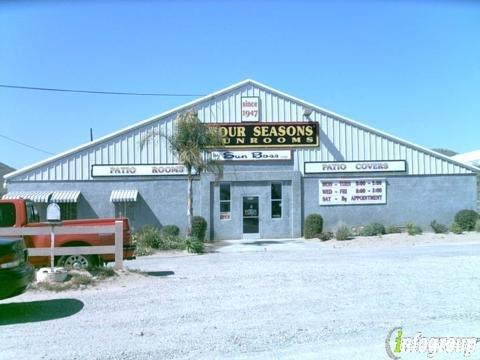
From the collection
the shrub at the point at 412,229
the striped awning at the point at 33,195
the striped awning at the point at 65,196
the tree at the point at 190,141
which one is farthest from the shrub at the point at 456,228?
the striped awning at the point at 33,195

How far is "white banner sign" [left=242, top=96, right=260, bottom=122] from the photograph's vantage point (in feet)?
86.0

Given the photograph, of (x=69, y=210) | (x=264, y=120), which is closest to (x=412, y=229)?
(x=264, y=120)

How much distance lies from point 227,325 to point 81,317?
A: 2.32 m

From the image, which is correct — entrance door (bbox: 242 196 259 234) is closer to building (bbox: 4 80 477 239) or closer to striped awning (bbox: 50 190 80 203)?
building (bbox: 4 80 477 239)

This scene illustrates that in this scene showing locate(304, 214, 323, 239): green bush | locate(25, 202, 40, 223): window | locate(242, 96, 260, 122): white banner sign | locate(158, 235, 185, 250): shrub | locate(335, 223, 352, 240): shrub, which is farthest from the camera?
locate(242, 96, 260, 122): white banner sign

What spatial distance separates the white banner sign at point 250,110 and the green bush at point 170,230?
19.4 ft

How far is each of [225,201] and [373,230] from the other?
6.74 meters

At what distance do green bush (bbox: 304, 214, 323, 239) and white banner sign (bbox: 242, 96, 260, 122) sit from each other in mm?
5231

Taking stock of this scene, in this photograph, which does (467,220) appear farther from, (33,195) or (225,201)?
(33,195)

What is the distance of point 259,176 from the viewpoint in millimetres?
25875

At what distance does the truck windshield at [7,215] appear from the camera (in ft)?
42.3

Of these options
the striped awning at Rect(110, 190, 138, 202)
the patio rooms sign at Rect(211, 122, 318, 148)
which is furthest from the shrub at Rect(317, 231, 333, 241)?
the striped awning at Rect(110, 190, 138, 202)

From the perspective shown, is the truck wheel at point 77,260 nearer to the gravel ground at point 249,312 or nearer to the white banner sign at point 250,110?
the gravel ground at point 249,312

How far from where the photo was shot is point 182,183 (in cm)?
2588
